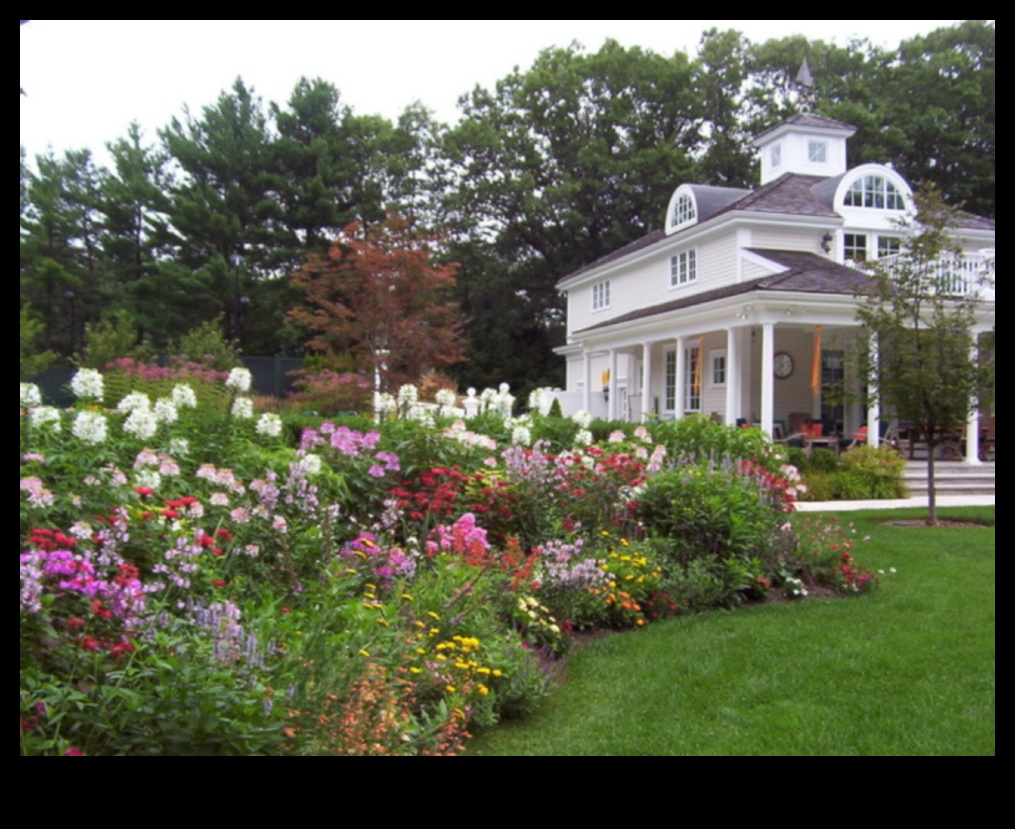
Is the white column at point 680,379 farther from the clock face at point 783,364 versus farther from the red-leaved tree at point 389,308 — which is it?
the red-leaved tree at point 389,308

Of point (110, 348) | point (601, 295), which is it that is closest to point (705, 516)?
point (110, 348)

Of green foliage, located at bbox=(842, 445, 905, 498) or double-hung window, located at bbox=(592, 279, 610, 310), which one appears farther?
double-hung window, located at bbox=(592, 279, 610, 310)

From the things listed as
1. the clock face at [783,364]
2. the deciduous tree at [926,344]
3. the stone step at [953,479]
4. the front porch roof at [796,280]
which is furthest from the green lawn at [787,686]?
the clock face at [783,364]

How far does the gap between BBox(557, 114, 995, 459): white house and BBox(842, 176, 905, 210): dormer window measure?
0.02 meters

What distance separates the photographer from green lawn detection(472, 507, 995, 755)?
3.31 metres

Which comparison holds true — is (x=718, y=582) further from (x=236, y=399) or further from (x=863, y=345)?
(x=863, y=345)

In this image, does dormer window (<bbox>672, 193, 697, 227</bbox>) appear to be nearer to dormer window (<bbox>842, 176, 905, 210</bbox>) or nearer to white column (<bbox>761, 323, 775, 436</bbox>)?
dormer window (<bbox>842, 176, 905, 210</bbox>)

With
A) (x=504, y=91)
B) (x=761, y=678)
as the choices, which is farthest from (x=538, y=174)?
(x=761, y=678)

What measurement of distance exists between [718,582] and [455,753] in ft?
9.75

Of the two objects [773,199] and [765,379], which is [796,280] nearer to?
[765,379]

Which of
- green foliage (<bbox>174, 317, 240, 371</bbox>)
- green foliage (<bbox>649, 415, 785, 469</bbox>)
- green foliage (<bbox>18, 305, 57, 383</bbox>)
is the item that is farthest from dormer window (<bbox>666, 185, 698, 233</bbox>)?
green foliage (<bbox>18, 305, 57, 383</bbox>)

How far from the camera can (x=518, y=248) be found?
2591 centimetres

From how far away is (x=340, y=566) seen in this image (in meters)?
3.68

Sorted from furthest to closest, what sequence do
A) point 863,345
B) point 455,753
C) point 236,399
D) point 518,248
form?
point 518,248 → point 863,345 → point 236,399 → point 455,753
